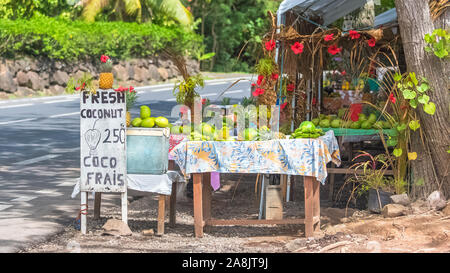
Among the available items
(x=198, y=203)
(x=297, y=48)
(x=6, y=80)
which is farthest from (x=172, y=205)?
(x=6, y=80)

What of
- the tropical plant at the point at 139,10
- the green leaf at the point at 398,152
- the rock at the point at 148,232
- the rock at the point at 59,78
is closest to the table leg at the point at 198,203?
the rock at the point at 148,232

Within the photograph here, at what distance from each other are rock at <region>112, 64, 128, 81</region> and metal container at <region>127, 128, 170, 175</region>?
21.6m

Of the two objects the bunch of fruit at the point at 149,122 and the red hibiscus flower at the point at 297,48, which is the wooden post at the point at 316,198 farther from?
the red hibiscus flower at the point at 297,48

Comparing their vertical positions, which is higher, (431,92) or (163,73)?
(163,73)

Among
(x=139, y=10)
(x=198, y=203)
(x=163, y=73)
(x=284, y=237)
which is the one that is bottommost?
(x=284, y=237)

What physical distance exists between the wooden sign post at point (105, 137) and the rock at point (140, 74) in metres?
22.7

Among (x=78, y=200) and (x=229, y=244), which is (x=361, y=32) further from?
(x=78, y=200)

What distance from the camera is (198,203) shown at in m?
6.66

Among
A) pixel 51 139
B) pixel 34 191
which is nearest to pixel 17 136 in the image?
pixel 51 139

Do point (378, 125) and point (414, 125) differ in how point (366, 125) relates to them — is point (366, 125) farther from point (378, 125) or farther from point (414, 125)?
point (414, 125)

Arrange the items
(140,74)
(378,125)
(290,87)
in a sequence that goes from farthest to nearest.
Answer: (140,74), (290,87), (378,125)

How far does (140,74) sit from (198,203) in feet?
76.2

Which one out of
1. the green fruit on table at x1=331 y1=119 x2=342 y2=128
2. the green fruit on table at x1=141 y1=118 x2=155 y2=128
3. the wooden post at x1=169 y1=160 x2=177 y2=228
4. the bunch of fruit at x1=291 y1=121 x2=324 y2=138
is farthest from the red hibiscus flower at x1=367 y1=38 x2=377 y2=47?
the green fruit on table at x1=141 y1=118 x2=155 y2=128

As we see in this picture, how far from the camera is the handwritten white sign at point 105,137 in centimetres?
659
